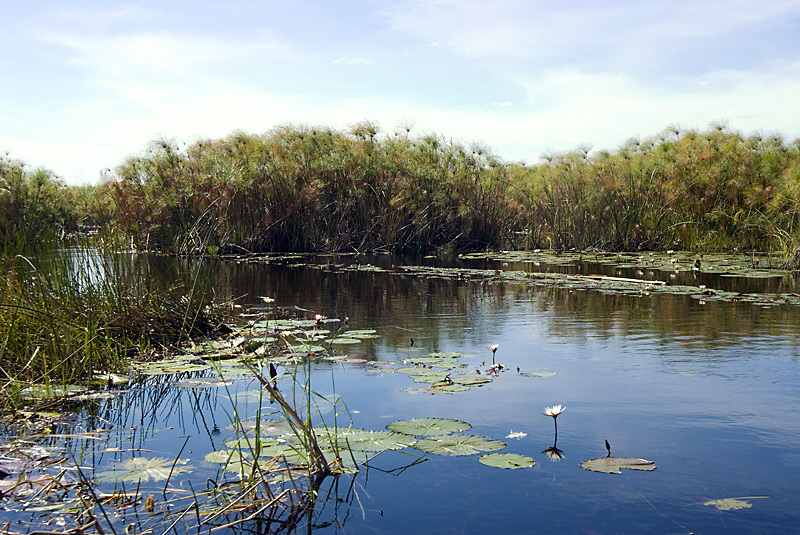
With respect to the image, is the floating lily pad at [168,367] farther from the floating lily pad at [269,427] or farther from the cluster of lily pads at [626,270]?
the cluster of lily pads at [626,270]

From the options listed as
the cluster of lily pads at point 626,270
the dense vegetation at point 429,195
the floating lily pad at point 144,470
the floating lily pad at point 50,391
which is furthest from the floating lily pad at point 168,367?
the dense vegetation at point 429,195

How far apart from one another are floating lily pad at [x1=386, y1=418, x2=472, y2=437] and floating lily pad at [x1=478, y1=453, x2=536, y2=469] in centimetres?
35

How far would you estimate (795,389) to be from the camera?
14.2 ft

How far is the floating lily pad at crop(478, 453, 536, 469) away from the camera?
3.00 m

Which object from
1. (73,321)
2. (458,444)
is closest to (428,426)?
(458,444)

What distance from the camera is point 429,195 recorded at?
19.1m

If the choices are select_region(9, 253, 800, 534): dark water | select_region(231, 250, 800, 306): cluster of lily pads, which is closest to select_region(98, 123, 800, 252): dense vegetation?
select_region(231, 250, 800, 306): cluster of lily pads

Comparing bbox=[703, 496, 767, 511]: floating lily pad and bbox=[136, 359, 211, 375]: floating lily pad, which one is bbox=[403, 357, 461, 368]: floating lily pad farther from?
bbox=[703, 496, 767, 511]: floating lily pad

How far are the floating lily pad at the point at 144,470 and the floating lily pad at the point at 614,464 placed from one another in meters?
1.70

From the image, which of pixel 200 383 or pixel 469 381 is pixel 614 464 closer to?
pixel 469 381

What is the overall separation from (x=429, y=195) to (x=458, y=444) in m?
16.1

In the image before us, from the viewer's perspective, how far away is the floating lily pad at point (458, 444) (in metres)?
3.22

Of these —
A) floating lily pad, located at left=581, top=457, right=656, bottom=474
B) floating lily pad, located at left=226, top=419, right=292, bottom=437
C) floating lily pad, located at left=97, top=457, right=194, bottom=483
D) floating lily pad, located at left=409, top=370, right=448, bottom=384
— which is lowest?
floating lily pad, located at left=97, top=457, right=194, bottom=483

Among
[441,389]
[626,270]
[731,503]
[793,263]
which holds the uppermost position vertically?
[793,263]
